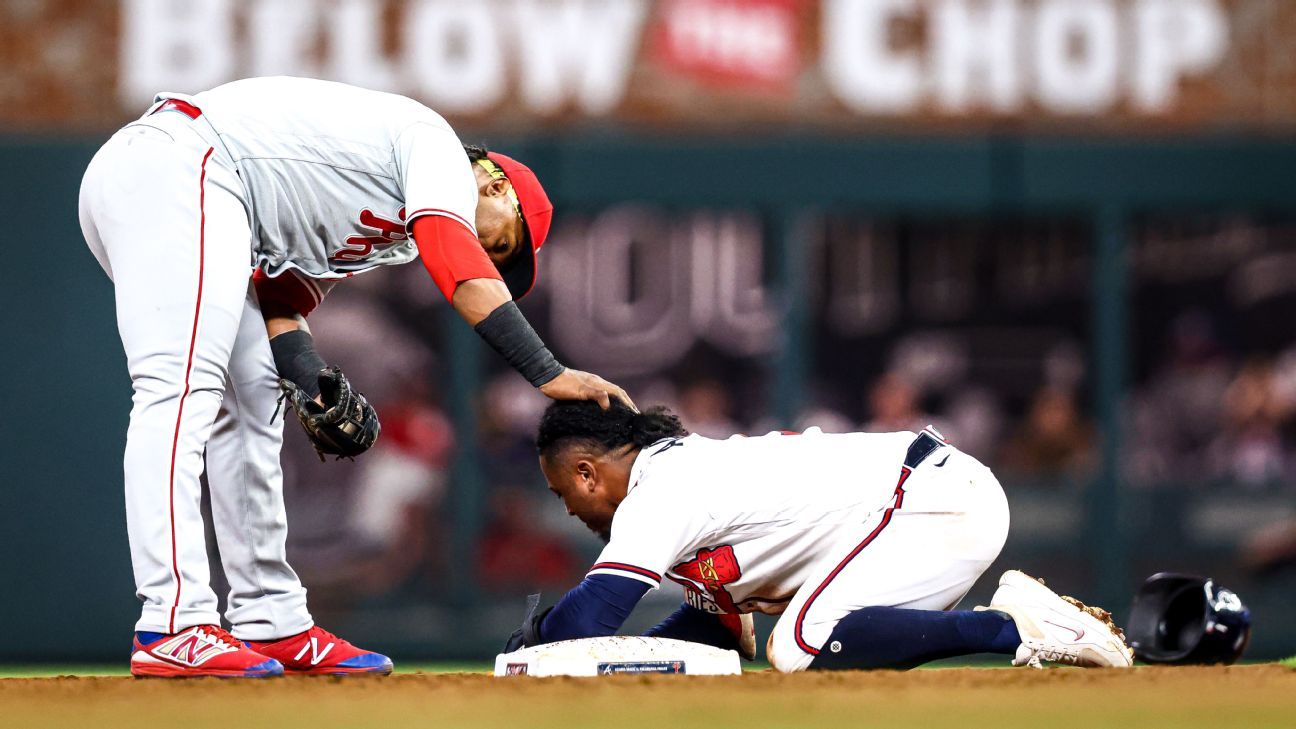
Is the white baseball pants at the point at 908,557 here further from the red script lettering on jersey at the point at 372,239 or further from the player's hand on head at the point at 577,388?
the red script lettering on jersey at the point at 372,239

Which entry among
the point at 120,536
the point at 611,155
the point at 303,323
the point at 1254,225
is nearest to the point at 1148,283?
the point at 1254,225

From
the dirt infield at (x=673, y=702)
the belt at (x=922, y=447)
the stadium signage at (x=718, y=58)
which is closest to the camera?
the dirt infield at (x=673, y=702)

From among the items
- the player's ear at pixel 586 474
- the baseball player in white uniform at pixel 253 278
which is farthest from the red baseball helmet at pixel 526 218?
the player's ear at pixel 586 474

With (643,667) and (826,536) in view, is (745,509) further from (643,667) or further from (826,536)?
(643,667)

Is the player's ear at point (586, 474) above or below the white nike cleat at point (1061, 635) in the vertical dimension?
above

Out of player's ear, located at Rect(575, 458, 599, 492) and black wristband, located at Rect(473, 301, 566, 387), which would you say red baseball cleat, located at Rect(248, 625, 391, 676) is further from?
black wristband, located at Rect(473, 301, 566, 387)

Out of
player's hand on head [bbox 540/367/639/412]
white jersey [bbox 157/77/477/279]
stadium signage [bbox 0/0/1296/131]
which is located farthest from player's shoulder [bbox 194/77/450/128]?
stadium signage [bbox 0/0/1296/131]
